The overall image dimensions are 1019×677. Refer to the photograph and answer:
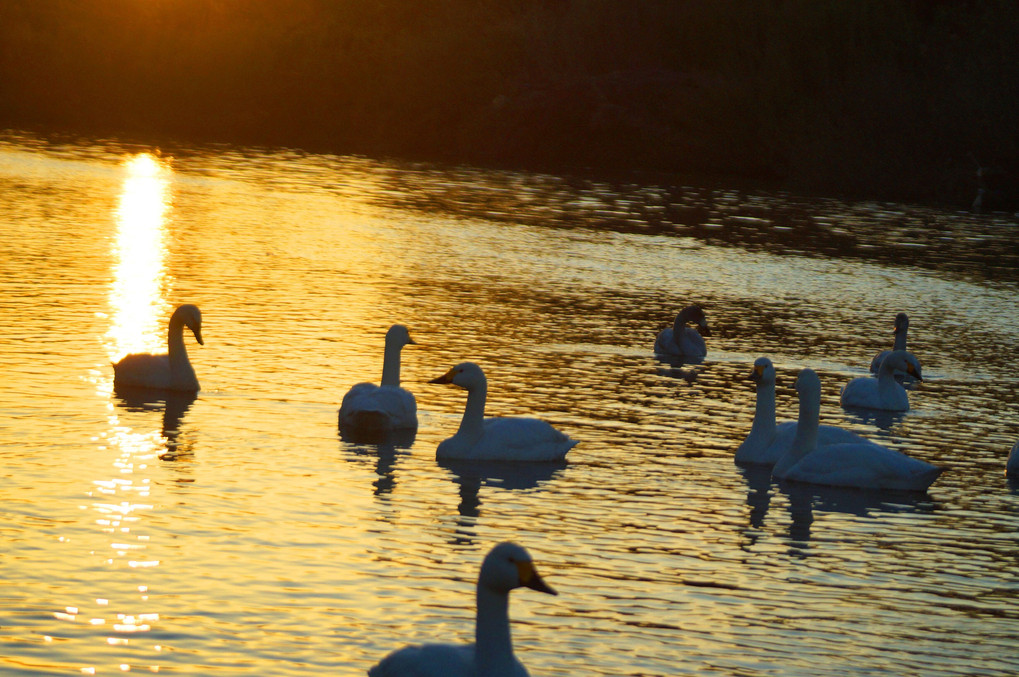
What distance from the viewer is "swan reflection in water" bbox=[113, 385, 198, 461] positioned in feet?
42.8

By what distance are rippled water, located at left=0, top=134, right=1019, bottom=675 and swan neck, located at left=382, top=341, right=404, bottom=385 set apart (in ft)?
1.75

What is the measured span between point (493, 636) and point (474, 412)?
Answer: 252 inches

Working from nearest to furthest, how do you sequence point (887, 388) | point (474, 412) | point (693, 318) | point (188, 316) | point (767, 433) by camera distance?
point (474, 412), point (767, 433), point (188, 316), point (887, 388), point (693, 318)

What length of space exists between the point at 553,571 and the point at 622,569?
46 cm

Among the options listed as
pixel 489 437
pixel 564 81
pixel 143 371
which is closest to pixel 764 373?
pixel 489 437

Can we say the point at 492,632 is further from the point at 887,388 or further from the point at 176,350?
the point at 887,388

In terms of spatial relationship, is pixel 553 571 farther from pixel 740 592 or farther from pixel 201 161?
pixel 201 161

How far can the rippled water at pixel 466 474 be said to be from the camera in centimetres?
851

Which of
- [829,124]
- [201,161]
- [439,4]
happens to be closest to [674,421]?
[201,161]

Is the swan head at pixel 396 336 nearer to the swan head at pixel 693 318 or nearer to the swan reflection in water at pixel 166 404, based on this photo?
the swan reflection in water at pixel 166 404

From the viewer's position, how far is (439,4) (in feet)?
231

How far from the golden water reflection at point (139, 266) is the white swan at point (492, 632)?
10.1 m

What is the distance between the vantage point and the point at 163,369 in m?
14.9

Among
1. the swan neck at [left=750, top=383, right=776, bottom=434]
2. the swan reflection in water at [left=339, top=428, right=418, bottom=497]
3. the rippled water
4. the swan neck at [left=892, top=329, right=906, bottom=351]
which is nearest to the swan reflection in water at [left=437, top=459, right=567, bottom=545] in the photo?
the rippled water
